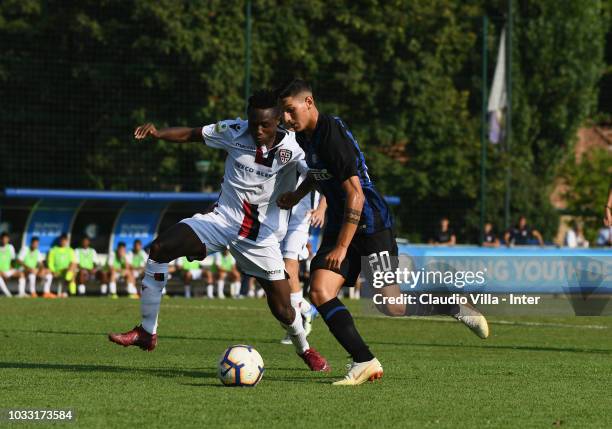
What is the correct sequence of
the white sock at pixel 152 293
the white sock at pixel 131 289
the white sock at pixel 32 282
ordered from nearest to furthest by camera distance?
the white sock at pixel 152 293 → the white sock at pixel 32 282 → the white sock at pixel 131 289

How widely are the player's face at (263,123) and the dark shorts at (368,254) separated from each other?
925mm

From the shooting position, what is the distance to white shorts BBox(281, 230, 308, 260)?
45.4 feet

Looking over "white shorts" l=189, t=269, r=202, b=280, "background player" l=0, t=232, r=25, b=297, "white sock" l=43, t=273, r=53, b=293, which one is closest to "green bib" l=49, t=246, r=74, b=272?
"white sock" l=43, t=273, r=53, b=293

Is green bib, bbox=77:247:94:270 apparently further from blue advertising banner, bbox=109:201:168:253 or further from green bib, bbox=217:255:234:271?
Result: green bib, bbox=217:255:234:271

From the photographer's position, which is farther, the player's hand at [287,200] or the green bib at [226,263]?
the green bib at [226,263]

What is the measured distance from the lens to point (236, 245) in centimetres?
1030

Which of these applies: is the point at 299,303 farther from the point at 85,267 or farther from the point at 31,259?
the point at 85,267

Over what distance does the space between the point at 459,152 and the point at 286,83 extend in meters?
31.7

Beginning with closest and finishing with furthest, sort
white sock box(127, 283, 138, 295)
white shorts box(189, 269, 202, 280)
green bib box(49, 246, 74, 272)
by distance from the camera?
green bib box(49, 246, 74, 272), white sock box(127, 283, 138, 295), white shorts box(189, 269, 202, 280)

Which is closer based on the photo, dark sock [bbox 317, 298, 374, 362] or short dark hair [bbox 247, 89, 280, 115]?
dark sock [bbox 317, 298, 374, 362]

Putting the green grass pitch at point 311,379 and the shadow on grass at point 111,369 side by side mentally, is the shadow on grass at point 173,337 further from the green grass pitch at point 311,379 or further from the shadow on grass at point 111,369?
the shadow on grass at point 111,369

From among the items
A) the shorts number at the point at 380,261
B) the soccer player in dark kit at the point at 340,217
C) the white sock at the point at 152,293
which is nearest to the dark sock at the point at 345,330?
the soccer player in dark kit at the point at 340,217

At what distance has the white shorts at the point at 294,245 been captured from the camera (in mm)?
13830

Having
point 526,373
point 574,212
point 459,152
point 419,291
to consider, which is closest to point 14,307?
point 419,291
